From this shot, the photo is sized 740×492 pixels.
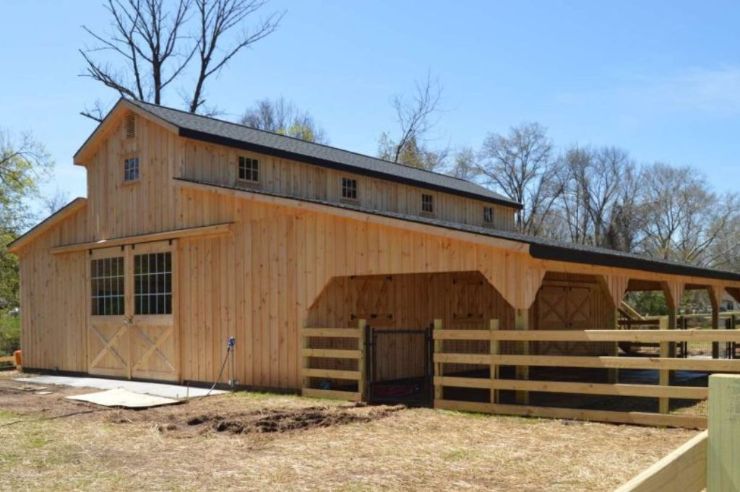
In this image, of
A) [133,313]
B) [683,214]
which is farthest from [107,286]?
[683,214]

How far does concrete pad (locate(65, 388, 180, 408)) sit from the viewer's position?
12.2 m

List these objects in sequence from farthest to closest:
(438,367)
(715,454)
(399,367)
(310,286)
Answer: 1. (399,367)
2. (310,286)
3. (438,367)
4. (715,454)

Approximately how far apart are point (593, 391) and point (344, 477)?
433cm

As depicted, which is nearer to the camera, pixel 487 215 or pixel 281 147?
pixel 281 147

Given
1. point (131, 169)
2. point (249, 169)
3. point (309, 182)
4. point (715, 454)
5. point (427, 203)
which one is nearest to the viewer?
point (715, 454)

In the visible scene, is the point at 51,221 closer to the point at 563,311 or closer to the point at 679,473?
the point at 563,311

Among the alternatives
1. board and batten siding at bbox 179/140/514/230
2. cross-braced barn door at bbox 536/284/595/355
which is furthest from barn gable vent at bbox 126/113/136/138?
cross-braced barn door at bbox 536/284/595/355

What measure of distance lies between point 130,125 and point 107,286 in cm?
360

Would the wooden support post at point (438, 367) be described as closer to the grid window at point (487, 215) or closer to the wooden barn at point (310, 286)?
the wooden barn at point (310, 286)

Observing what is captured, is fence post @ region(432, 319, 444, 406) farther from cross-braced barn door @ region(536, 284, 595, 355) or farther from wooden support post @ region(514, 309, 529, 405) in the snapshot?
cross-braced barn door @ region(536, 284, 595, 355)

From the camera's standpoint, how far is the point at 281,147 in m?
17.0

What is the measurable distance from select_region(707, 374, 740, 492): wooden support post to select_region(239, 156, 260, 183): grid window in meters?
14.1

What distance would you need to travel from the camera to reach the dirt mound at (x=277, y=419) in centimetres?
974

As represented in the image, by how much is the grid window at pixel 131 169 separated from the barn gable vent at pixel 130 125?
0.53 metres
